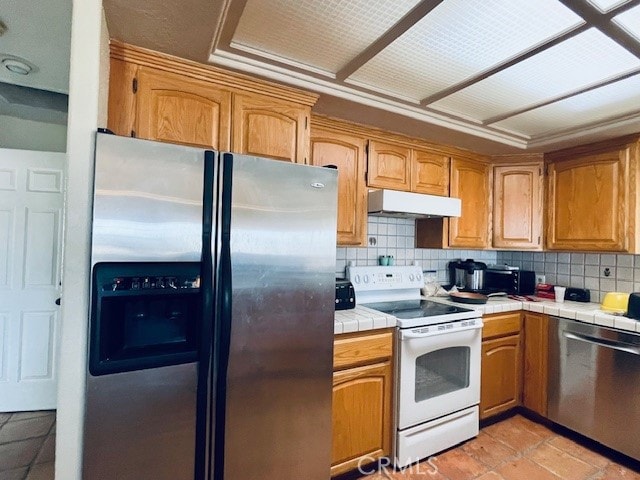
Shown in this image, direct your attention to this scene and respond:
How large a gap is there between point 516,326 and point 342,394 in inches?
62.2

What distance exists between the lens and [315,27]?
1336 mm

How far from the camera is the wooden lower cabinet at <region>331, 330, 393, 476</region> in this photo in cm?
174

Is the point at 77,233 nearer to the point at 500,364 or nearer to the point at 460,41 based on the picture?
the point at 460,41

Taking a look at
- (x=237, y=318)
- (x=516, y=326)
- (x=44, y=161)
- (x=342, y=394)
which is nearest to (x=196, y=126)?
(x=237, y=318)

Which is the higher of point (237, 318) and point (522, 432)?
point (237, 318)

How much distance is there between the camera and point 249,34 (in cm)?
138

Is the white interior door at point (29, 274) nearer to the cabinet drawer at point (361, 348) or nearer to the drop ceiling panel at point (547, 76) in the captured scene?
the cabinet drawer at point (361, 348)

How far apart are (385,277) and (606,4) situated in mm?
1815

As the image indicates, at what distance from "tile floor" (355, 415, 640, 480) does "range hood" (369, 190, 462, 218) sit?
1.54 m

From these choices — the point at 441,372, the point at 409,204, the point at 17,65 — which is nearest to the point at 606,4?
the point at 409,204

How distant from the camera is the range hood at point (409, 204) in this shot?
2.07 meters

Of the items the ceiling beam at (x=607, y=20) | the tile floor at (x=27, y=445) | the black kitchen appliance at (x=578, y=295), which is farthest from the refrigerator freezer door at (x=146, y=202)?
the black kitchen appliance at (x=578, y=295)

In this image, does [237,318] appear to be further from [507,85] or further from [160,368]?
[507,85]

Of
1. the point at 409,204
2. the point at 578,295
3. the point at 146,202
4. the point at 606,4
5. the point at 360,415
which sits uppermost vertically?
the point at 606,4
